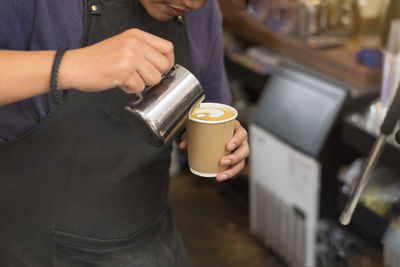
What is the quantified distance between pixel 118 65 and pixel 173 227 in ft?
2.71

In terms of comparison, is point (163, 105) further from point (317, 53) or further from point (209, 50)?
point (317, 53)

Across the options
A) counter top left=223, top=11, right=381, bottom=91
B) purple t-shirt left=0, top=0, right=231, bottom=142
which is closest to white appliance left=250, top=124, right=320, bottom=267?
counter top left=223, top=11, right=381, bottom=91

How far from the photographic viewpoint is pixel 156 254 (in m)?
1.46

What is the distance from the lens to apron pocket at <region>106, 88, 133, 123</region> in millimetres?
1207

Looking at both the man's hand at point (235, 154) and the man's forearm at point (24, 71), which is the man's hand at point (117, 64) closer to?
the man's forearm at point (24, 71)

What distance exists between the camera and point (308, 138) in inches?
90.6

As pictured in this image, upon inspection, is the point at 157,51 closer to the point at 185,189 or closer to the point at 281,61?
the point at 281,61

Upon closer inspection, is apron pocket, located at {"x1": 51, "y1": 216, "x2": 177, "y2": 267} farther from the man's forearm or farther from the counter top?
the counter top

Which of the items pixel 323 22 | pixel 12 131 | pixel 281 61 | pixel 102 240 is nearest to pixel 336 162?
pixel 281 61

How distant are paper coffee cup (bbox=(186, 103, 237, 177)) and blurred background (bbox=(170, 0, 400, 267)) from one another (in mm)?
591

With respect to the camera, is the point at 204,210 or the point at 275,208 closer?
the point at 275,208

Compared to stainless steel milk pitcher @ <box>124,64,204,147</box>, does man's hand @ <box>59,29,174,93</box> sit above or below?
above

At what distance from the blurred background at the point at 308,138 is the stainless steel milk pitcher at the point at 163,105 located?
74 cm

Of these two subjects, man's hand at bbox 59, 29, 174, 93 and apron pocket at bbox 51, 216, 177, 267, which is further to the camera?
apron pocket at bbox 51, 216, 177, 267
